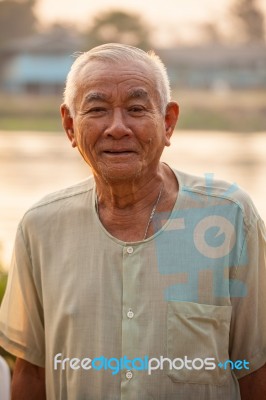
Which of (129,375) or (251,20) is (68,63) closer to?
(251,20)

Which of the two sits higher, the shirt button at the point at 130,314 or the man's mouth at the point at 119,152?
the man's mouth at the point at 119,152

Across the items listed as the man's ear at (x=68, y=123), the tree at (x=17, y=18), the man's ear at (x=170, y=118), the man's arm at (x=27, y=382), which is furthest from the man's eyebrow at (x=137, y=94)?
the tree at (x=17, y=18)

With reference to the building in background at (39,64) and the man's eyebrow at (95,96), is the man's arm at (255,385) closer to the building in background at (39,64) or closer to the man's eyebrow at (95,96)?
the man's eyebrow at (95,96)

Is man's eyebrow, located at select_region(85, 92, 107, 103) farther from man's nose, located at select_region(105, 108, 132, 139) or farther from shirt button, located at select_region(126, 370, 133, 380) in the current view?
shirt button, located at select_region(126, 370, 133, 380)

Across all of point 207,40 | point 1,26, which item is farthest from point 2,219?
point 1,26

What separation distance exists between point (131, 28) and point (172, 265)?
30002 millimetres

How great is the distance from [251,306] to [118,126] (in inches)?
21.4

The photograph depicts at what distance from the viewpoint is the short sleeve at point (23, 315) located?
1.96 metres

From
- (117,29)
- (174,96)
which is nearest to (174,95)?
(174,96)

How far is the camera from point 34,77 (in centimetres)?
3550

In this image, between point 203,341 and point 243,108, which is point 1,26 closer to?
point 243,108

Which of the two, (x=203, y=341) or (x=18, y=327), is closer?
(x=203, y=341)

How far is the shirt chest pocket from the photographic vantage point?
176 centimetres

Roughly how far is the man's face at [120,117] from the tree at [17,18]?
40659 millimetres
